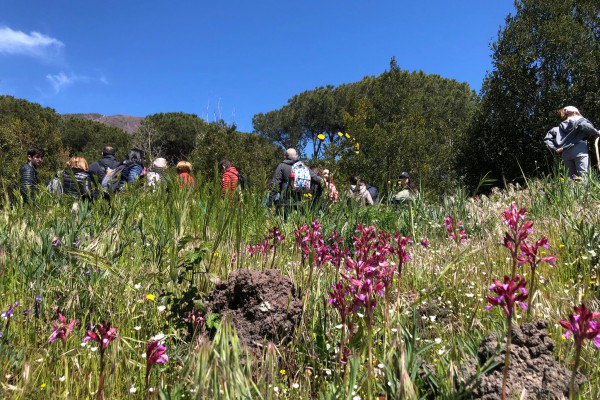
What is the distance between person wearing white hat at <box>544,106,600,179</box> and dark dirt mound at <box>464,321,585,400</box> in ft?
20.7

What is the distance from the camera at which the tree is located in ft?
52.7

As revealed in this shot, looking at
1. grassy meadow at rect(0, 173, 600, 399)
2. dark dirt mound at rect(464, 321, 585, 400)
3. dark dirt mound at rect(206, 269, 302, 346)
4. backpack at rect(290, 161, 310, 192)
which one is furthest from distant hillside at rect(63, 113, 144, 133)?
dark dirt mound at rect(464, 321, 585, 400)

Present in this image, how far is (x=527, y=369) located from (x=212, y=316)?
1.21 m

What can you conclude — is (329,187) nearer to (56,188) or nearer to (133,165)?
(56,188)

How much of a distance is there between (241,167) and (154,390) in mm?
20005

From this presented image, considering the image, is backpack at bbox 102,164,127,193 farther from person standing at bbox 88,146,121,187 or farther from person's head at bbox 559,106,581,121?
person's head at bbox 559,106,581,121

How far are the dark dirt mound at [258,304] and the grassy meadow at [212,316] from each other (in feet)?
0.25

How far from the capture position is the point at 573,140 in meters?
6.94

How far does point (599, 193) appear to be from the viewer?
4133 mm

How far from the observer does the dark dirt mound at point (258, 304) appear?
1.83 metres

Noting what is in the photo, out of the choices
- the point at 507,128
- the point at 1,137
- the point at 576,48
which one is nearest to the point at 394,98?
the point at 507,128

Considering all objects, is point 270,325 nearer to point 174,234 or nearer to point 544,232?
point 174,234

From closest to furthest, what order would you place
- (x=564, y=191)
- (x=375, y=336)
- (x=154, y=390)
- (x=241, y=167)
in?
(x=154, y=390) < (x=375, y=336) < (x=564, y=191) < (x=241, y=167)

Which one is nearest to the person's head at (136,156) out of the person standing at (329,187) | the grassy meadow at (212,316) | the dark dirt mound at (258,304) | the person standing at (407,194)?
the person standing at (329,187)
